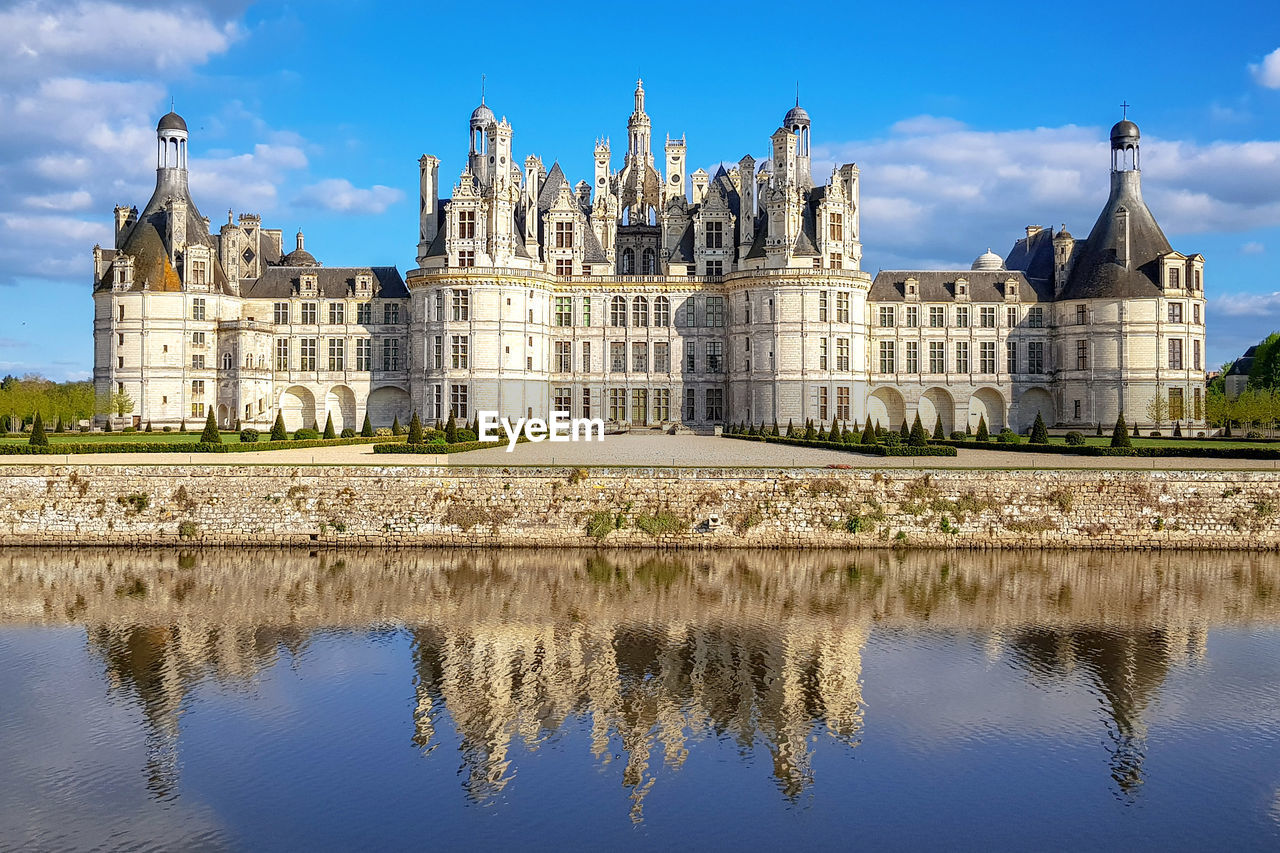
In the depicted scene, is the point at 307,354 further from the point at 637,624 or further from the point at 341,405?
the point at 637,624

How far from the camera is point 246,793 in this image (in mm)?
14828

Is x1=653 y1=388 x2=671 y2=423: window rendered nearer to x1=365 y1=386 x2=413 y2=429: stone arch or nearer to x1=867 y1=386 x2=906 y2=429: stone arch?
x1=867 y1=386 x2=906 y2=429: stone arch

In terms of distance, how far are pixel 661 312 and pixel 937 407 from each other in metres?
18.8

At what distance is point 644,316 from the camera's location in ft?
224

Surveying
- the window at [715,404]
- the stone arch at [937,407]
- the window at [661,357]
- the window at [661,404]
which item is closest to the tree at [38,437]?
the window at [661,404]

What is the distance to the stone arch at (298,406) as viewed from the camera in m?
69.4

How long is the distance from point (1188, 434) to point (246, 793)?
58.3 m

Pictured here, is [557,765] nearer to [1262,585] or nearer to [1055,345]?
[1262,585]

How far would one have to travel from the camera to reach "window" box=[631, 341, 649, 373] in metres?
68.1

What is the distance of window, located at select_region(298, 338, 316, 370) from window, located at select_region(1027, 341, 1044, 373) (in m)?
45.3

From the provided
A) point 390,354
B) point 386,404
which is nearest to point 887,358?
point 390,354

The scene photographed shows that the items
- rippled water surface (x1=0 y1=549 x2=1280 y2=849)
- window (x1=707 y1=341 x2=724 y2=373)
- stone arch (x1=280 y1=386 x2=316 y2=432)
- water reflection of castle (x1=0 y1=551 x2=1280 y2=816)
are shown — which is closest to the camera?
rippled water surface (x1=0 y1=549 x2=1280 y2=849)

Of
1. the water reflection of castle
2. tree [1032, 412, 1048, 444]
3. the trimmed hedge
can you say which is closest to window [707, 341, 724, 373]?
the trimmed hedge

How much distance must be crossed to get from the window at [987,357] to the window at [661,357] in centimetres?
1967
